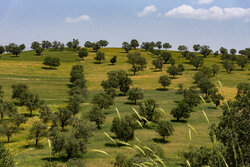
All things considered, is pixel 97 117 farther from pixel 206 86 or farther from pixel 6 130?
pixel 206 86

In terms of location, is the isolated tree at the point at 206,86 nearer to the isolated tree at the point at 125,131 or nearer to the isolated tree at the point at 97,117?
the isolated tree at the point at 97,117

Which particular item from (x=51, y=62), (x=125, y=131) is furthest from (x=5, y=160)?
(x=51, y=62)

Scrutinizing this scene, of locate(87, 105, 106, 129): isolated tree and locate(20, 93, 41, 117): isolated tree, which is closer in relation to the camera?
locate(87, 105, 106, 129): isolated tree

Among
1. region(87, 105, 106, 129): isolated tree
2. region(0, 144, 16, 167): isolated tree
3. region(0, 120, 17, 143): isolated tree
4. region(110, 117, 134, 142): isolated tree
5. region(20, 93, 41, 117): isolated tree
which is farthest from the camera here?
region(20, 93, 41, 117): isolated tree

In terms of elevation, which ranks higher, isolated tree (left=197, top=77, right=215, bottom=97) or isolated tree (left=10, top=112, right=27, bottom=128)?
isolated tree (left=197, top=77, right=215, bottom=97)

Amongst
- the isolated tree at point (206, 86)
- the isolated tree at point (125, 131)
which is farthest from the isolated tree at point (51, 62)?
the isolated tree at point (125, 131)

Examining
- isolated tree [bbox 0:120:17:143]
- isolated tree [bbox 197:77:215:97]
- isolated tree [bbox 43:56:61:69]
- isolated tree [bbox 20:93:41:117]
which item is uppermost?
isolated tree [bbox 43:56:61:69]

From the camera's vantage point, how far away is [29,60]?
199 metres

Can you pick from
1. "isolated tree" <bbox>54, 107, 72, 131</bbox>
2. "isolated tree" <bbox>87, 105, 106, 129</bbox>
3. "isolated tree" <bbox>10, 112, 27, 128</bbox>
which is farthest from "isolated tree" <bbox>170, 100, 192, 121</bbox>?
"isolated tree" <bbox>10, 112, 27, 128</bbox>

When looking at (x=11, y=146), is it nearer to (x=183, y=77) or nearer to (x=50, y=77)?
(x=50, y=77)

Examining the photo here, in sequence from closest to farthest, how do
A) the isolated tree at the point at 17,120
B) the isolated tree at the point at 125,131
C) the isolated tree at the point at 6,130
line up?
1. the isolated tree at the point at 125,131
2. the isolated tree at the point at 6,130
3. the isolated tree at the point at 17,120

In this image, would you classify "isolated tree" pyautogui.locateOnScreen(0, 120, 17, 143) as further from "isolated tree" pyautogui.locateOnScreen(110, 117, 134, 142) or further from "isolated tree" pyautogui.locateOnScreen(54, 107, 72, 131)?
"isolated tree" pyautogui.locateOnScreen(110, 117, 134, 142)

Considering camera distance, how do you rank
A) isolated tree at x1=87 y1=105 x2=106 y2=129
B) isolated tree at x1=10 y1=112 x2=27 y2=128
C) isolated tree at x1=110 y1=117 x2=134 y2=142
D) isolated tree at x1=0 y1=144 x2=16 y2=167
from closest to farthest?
isolated tree at x1=0 y1=144 x2=16 y2=167 < isolated tree at x1=110 y1=117 x2=134 y2=142 < isolated tree at x1=10 y1=112 x2=27 y2=128 < isolated tree at x1=87 y1=105 x2=106 y2=129

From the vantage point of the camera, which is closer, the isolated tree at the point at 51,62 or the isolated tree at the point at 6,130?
the isolated tree at the point at 6,130
